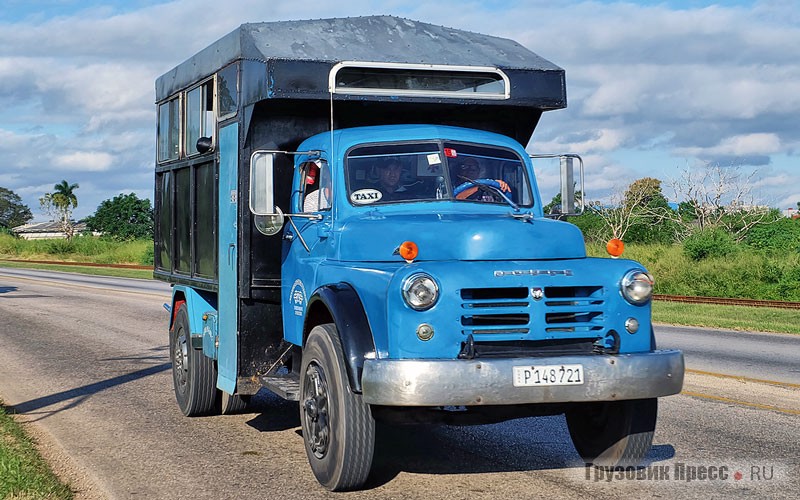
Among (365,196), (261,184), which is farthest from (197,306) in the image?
(365,196)

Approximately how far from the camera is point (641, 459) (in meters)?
6.80

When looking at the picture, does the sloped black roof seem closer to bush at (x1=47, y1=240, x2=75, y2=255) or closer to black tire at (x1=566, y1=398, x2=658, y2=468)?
black tire at (x1=566, y1=398, x2=658, y2=468)

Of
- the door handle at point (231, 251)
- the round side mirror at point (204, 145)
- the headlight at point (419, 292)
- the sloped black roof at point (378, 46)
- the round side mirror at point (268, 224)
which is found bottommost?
the headlight at point (419, 292)

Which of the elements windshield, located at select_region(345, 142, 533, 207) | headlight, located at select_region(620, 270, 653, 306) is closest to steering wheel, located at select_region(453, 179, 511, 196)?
windshield, located at select_region(345, 142, 533, 207)

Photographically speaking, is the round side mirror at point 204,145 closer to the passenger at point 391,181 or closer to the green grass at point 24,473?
the passenger at point 391,181

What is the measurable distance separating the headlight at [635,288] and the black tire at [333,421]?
169 centimetres

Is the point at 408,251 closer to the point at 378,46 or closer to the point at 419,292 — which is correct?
the point at 419,292

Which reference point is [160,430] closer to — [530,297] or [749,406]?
[530,297]

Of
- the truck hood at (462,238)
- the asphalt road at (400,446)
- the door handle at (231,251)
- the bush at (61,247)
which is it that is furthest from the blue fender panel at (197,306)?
the bush at (61,247)

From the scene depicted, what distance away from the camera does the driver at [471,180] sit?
7.45 meters

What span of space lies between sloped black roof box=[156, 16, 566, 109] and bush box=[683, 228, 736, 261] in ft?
84.7

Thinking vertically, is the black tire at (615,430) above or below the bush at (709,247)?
below

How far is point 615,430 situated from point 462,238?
1663mm

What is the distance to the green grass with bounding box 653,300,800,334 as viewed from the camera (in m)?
19.5
